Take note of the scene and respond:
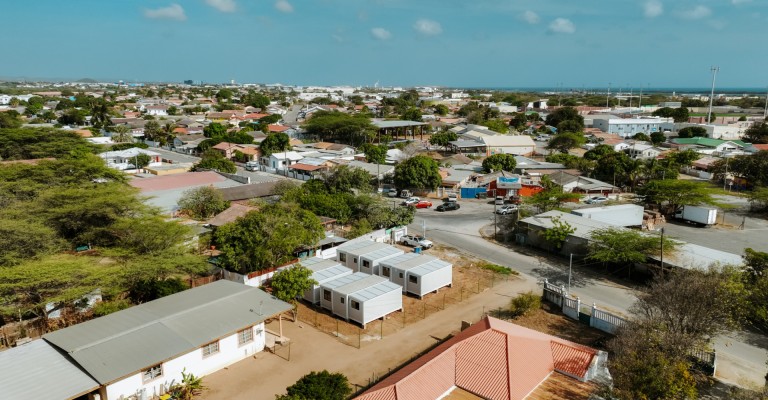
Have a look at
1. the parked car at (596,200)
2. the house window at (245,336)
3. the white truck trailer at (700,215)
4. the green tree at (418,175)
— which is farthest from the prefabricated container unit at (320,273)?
the white truck trailer at (700,215)

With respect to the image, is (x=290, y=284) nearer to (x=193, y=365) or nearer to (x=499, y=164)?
(x=193, y=365)

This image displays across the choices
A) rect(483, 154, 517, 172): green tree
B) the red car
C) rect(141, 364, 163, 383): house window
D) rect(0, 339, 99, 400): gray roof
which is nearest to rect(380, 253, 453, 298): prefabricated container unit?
rect(141, 364, 163, 383): house window

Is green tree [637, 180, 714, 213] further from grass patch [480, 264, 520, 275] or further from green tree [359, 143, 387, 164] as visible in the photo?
green tree [359, 143, 387, 164]

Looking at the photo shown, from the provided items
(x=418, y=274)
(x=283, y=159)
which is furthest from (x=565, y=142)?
(x=418, y=274)

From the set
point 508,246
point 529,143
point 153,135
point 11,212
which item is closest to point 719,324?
point 508,246

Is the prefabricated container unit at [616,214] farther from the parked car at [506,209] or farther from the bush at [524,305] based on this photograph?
the bush at [524,305]
